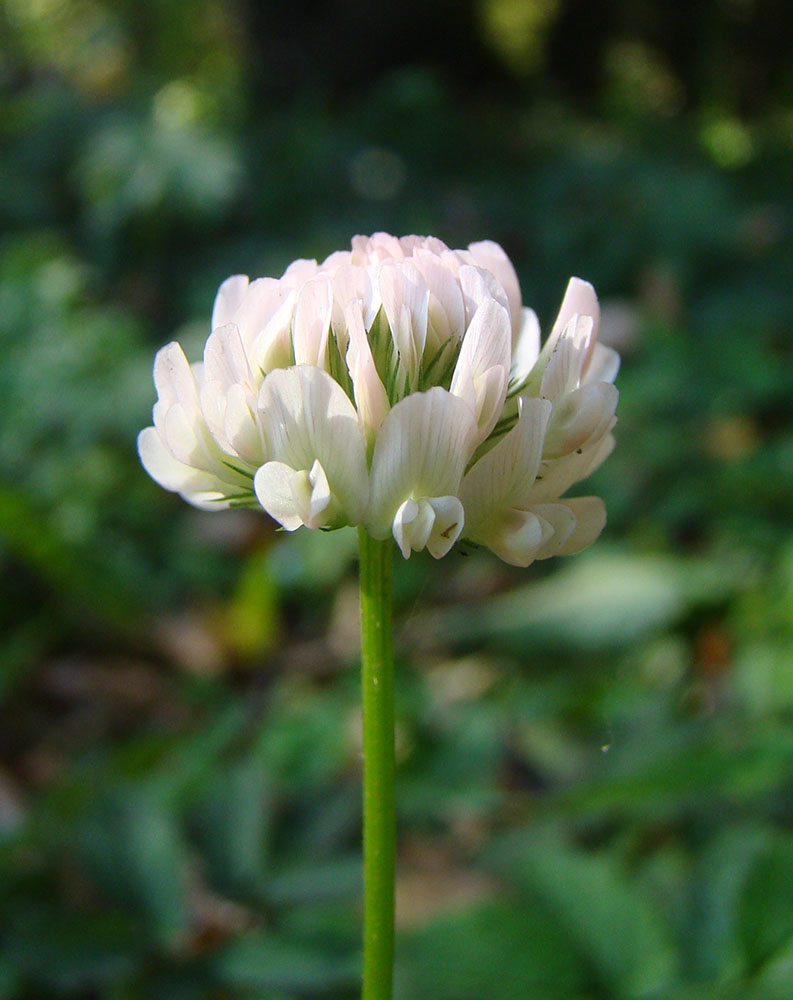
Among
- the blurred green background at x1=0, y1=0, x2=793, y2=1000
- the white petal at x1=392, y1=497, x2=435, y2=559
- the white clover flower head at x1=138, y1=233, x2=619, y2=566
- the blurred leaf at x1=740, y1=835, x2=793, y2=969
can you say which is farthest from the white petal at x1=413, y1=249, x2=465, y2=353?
the blurred leaf at x1=740, y1=835, x2=793, y2=969

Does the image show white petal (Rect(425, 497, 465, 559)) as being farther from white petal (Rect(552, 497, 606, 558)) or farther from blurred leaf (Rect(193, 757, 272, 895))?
blurred leaf (Rect(193, 757, 272, 895))

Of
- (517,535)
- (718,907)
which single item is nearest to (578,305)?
(517,535)

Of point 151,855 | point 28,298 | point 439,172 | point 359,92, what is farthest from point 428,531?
point 359,92

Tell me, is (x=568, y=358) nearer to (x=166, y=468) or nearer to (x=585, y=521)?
(x=585, y=521)

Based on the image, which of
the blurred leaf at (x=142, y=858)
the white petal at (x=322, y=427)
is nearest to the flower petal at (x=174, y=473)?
the white petal at (x=322, y=427)

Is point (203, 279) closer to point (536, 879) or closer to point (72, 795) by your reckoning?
point (72, 795)

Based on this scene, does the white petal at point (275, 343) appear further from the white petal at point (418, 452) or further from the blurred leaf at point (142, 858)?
the blurred leaf at point (142, 858)
